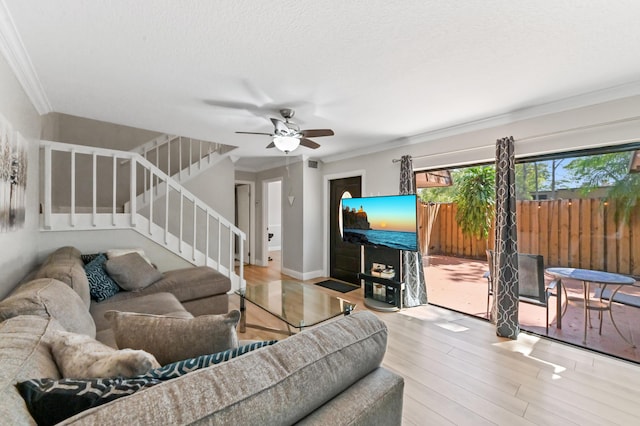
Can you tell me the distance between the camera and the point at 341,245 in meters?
5.25

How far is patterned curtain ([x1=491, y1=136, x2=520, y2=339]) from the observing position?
289cm

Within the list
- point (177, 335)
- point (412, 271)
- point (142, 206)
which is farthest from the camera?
point (142, 206)

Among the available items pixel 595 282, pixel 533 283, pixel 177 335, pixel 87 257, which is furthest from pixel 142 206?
pixel 595 282

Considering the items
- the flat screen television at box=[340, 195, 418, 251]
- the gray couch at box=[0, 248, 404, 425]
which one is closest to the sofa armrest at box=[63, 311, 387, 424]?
the gray couch at box=[0, 248, 404, 425]

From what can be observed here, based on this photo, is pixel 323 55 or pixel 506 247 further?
pixel 506 247

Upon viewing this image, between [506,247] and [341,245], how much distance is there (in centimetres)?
278

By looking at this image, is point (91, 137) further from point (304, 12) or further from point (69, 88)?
point (304, 12)

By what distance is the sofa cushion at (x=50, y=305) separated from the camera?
1.28 metres

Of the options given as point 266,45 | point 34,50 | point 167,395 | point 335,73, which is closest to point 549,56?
point 335,73

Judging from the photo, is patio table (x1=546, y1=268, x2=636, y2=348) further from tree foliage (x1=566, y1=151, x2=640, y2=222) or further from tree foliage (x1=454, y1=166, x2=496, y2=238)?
tree foliage (x1=454, y1=166, x2=496, y2=238)

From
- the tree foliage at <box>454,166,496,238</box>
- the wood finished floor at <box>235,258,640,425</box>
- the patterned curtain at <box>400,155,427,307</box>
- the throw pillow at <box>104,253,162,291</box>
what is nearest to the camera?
the wood finished floor at <box>235,258,640,425</box>

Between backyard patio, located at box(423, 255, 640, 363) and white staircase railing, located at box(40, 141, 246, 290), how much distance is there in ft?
9.25

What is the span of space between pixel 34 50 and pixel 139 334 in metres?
2.10

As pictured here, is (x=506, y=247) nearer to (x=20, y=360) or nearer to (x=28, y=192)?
(x=20, y=360)
